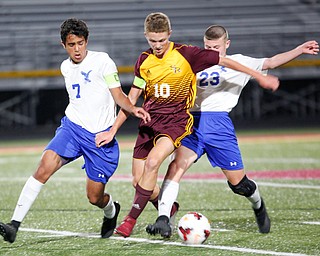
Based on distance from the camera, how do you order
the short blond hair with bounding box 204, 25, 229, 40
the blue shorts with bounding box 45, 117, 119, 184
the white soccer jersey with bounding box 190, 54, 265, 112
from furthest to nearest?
the white soccer jersey with bounding box 190, 54, 265, 112, the short blond hair with bounding box 204, 25, 229, 40, the blue shorts with bounding box 45, 117, 119, 184

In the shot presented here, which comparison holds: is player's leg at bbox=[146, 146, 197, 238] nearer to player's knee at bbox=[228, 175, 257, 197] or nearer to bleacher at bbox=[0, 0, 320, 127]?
player's knee at bbox=[228, 175, 257, 197]

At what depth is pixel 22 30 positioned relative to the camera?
2220 centimetres

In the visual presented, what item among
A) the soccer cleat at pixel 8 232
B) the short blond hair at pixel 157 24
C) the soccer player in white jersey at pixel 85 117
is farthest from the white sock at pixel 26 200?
the short blond hair at pixel 157 24

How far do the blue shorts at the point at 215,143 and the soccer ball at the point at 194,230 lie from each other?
2.90ft

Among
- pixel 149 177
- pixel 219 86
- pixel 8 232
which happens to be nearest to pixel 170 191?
pixel 149 177

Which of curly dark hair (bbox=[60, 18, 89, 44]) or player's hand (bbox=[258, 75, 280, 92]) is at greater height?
curly dark hair (bbox=[60, 18, 89, 44])

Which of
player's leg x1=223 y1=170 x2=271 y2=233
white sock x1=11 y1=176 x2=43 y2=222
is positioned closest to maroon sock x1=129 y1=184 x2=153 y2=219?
white sock x1=11 y1=176 x2=43 y2=222

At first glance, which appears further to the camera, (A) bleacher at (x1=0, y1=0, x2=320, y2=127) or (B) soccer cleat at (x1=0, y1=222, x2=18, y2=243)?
(A) bleacher at (x1=0, y1=0, x2=320, y2=127)

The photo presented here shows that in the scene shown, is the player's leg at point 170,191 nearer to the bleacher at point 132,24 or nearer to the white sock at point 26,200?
the white sock at point 26,200

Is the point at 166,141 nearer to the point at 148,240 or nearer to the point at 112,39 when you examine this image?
the point at 148,240

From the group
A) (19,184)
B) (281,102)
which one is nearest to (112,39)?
(281,102)

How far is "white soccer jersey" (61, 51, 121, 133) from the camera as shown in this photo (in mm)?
6441

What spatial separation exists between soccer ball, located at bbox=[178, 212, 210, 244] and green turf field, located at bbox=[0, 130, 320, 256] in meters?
0.08

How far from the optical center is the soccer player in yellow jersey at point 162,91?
6.29 metres
